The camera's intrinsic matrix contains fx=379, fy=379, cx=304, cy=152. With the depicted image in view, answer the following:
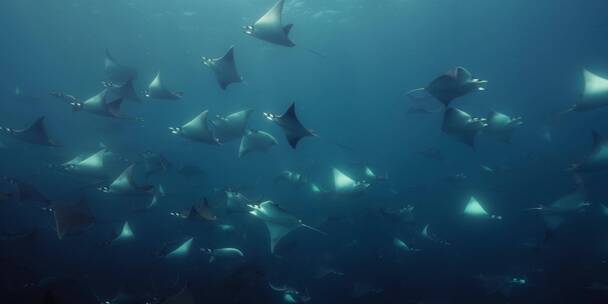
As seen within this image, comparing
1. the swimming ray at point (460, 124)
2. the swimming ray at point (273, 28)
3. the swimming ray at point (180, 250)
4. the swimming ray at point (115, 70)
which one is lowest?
the swimming ray at point (180, 250)

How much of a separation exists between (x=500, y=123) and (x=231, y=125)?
6280mm

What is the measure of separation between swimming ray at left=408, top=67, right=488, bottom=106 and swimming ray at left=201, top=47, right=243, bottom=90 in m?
3.99

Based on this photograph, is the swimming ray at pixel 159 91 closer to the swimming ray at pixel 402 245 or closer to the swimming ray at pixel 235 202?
the swimming ray at pixel 235 202

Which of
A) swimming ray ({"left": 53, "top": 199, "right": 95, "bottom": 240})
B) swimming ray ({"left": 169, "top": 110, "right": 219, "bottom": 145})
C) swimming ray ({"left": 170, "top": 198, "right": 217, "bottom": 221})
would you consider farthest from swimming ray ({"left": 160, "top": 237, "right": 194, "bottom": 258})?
swimming ray ({"left": 169, "top": 110, "right": 219, "bottom": 145})

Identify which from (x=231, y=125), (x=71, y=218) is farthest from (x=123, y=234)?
(x=231, y=125)

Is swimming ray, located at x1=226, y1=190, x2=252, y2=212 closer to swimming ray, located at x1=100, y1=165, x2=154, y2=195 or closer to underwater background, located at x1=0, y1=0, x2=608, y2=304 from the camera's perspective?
underwater background, located at x1=0, y1=0, x2=608, y2=304

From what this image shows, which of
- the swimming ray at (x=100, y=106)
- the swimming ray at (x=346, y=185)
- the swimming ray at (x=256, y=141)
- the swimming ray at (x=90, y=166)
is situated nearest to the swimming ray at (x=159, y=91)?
the swimming ray at (x=100, y=106)

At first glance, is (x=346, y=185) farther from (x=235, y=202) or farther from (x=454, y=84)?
(x=454, y=84)

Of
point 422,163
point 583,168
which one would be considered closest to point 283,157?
point 422,163

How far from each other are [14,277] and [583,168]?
1492 centimetres

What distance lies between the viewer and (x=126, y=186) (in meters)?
7.89

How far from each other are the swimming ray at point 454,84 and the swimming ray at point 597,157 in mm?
3044

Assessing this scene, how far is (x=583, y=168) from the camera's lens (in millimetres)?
8289

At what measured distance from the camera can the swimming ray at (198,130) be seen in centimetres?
800
